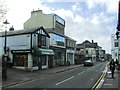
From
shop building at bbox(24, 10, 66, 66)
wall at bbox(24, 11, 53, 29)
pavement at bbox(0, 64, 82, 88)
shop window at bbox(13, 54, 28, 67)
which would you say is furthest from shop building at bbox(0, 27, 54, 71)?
wall at bbox(24, 11, 53, 29)

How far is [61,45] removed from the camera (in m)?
56.2

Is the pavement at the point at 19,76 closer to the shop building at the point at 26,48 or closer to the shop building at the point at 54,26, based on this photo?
the shop building at the point at 26,48

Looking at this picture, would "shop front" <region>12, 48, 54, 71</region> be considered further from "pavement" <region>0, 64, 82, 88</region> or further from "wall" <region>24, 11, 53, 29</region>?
"wall" <region>24, 11, 53, 29</region>

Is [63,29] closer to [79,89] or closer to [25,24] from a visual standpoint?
[25,24]

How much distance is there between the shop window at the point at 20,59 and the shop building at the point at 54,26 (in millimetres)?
10421

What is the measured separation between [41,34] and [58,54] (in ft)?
47.1

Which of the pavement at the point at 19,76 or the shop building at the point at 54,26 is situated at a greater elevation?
the shop building at the point at 54,26

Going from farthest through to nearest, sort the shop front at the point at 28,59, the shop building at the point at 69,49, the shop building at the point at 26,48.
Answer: the shop building at the point at 69,49
the shop building at the point at 26,48
the shop front at the point at 28,59

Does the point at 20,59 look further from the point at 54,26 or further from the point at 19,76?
the point at 54,26

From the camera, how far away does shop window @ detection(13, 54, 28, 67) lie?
1553 inches

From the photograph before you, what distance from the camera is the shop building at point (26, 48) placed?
3897 centimetres

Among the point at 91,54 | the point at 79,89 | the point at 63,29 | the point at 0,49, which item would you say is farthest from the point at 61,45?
the point at 91,54

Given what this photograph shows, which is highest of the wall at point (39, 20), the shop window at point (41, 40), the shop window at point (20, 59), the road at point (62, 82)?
the wall at point (39, 20)

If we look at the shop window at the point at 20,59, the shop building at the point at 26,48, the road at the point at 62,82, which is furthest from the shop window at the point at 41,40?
the road at the point at 62,82
